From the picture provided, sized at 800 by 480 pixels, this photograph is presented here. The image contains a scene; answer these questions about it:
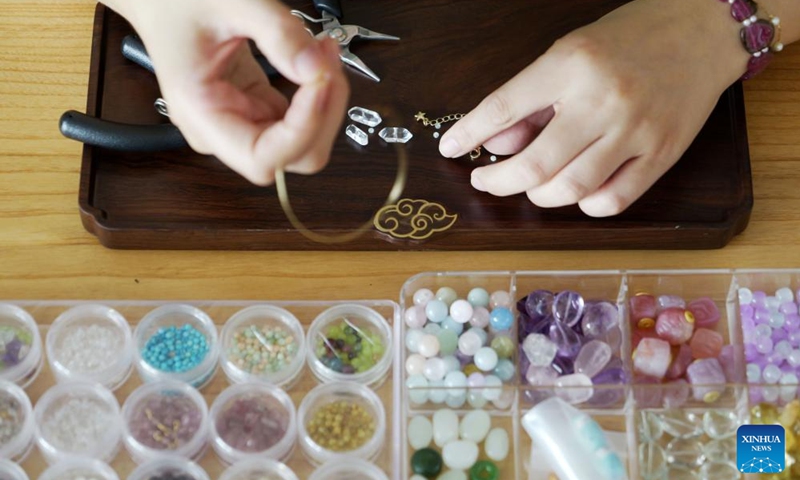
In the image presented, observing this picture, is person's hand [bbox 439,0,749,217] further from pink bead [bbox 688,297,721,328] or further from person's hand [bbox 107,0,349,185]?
person's hand [bbox 107,0,349,185]

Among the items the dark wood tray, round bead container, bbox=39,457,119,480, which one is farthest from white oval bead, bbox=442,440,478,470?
round bead container, bbox=39,457,119,480

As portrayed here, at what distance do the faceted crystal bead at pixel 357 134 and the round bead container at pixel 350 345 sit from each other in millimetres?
204

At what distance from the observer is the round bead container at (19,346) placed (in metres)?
1.12

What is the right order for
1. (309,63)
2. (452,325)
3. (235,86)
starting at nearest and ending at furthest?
(309,63) → (235,86) → (452,325)

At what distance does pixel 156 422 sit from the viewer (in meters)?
1.10

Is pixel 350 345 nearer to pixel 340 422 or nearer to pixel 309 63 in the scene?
pixel 340 422

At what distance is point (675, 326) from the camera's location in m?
1.17

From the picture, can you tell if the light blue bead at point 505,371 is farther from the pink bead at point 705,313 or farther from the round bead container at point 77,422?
the round bead container at point 77,422

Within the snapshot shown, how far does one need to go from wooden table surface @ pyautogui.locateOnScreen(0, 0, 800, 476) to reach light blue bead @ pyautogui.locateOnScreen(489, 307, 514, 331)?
0.06m

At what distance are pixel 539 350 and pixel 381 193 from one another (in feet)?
0.83

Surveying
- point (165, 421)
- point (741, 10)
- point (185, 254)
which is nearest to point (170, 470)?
point (165, 421)

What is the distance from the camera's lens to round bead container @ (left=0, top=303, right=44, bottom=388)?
1118 mm

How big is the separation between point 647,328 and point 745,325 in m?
0.11

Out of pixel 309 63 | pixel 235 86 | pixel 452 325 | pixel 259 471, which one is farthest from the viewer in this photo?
pixel 452 325
